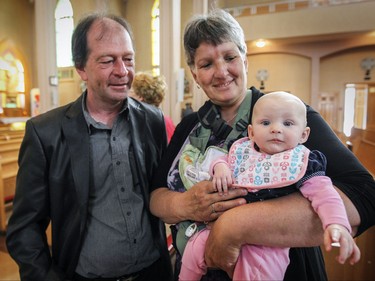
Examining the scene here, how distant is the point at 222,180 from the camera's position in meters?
0.96

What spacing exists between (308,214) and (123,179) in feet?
2.77

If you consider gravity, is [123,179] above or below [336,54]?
below

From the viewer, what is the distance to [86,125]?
1344mm

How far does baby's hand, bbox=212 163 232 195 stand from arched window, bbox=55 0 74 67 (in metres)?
2.54

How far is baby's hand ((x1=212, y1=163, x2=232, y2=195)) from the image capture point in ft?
3.15

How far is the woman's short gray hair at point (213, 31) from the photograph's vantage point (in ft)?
3.61

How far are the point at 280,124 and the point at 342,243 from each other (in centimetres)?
39

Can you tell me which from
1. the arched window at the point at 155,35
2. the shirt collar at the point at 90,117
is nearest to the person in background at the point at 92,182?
the shirt collar at the point at 90,117

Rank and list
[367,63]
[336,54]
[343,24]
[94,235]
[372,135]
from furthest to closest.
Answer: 1. [336,54]
2. [367,63]
3. [343,24]
4. [372,135]
5. [94,235]

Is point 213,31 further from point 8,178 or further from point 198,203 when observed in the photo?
point 8,178

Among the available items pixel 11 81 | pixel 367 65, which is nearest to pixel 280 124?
pixel 11 81

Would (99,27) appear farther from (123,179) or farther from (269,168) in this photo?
(269,168)

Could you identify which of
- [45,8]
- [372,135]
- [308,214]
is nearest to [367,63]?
Answer: [372,135]

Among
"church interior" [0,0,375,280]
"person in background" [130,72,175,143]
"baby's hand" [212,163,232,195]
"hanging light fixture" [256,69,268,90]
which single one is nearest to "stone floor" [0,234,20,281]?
"church interior" [0,0,375,280]
